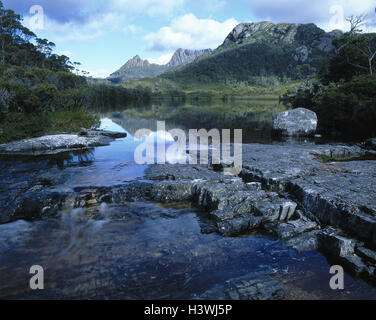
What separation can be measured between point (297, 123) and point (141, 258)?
2691 cm

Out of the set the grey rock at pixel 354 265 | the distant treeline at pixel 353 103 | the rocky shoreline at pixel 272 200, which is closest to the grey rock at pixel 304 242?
the rocky shoreline at pixel 272 200

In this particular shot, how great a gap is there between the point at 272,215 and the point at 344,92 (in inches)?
1124

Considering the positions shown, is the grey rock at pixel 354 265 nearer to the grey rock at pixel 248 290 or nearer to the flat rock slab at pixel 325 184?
the flat rock slab at pixel 325 184

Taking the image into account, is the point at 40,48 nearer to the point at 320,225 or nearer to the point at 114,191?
the point at 114,191

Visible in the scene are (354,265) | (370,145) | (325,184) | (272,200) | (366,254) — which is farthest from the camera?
(370,145)

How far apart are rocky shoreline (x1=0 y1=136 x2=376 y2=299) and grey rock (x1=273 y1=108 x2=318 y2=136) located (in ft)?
48.3

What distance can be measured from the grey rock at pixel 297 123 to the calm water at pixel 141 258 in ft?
73.2

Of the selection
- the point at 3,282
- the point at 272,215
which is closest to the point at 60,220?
the point at 3,282

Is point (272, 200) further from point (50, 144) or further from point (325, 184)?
point (50, 144)

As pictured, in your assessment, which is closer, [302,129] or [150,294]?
[150,294]

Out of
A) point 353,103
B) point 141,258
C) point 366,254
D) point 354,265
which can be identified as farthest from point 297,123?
point 141,258

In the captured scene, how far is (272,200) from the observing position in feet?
35.1

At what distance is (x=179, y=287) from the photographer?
659 centimetres

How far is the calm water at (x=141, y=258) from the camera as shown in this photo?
648 cm
